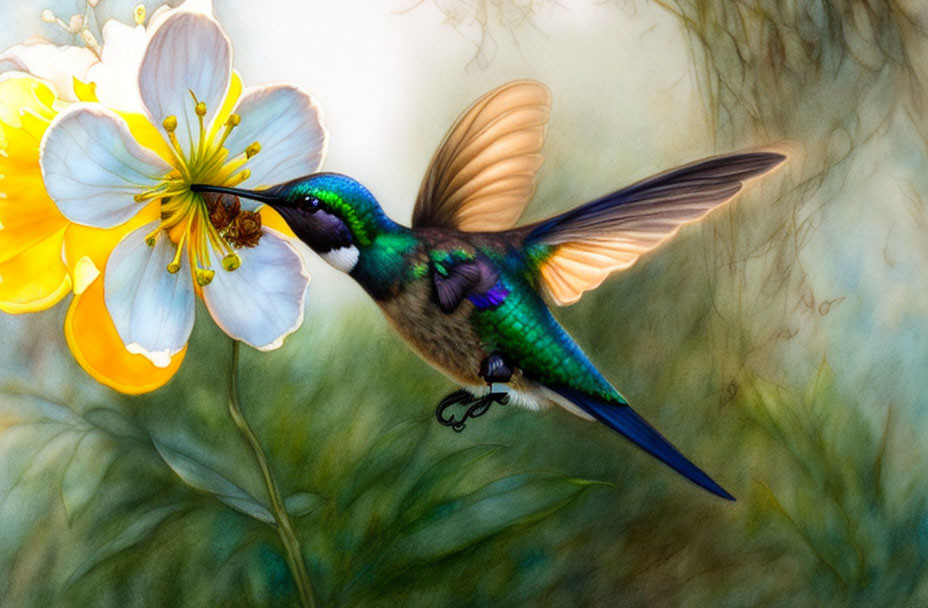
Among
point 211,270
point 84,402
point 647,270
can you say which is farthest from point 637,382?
point 84,402

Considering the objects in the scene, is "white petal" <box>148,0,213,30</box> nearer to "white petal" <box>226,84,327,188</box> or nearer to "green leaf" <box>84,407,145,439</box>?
"white petal" <box>226,84,327,188</box>

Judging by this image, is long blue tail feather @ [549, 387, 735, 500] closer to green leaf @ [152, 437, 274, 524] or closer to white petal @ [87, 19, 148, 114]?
green leaf @ [152, 437, 274, 524]

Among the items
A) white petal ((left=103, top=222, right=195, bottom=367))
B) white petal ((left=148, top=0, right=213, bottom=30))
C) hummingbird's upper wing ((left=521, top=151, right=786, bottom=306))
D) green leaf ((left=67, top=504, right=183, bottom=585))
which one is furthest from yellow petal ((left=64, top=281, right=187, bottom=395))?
hummingbird's upper wing ((left=521, top=151, right=786, bottom=306))

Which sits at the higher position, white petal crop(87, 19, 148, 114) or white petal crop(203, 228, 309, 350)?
white petal crop(87, 19, 148, 114)

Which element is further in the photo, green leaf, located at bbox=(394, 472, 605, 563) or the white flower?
green leaf, located at bbox=(394, 472, 605, 563)

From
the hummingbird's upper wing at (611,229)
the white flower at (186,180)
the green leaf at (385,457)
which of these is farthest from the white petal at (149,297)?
the hummingbird's upper wing at (611,229)

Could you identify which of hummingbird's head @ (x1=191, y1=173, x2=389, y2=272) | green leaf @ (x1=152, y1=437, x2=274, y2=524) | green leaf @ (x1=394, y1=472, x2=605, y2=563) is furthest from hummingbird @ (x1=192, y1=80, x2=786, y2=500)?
green leaf @ (x1=152, y1=437, x2=274, y2=524)

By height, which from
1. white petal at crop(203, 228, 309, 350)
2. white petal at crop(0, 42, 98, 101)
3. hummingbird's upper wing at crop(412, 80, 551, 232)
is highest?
white petal at crop(0, 42, 98, 101)

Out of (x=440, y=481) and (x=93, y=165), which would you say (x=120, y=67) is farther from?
(x=440, y=481)

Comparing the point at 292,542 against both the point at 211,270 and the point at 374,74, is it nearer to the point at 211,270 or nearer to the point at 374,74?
the point at 211,270
